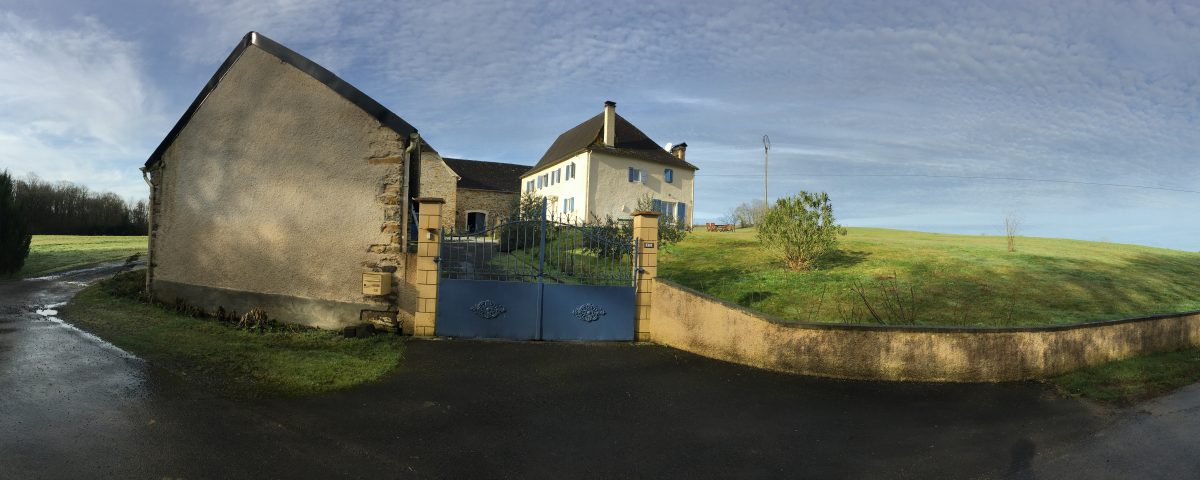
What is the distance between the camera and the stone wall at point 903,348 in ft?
26.0

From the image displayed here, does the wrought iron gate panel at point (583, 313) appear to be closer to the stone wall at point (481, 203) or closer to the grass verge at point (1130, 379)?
the grass verge at point (1130, 379)

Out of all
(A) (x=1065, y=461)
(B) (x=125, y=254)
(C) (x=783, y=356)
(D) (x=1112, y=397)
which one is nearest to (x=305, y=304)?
(C) (x=783, y=356)

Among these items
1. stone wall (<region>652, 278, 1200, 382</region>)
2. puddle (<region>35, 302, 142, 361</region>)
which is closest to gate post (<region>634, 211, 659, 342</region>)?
stone wall (<region>652, 278, 1200, 382</region>)

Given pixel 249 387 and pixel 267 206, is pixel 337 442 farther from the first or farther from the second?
pixel 267 206

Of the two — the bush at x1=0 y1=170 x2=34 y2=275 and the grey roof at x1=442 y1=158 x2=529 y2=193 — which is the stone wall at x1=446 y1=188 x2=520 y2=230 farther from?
the bush at x1=0 y1=170 x2=34 y2=275

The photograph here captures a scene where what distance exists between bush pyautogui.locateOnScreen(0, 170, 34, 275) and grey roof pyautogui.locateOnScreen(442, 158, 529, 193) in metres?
24.7

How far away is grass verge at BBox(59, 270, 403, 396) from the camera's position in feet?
22.5

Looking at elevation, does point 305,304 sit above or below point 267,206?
below

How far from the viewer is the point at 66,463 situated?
4.48 m

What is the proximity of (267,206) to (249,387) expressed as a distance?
457cm

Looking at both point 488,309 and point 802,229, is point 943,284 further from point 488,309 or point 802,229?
point 488,309

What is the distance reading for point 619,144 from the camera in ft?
119

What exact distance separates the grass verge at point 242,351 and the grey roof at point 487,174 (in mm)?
30794

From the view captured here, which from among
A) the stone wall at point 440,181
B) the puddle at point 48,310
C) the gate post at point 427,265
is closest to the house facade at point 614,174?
the stone wall at point 440,181
